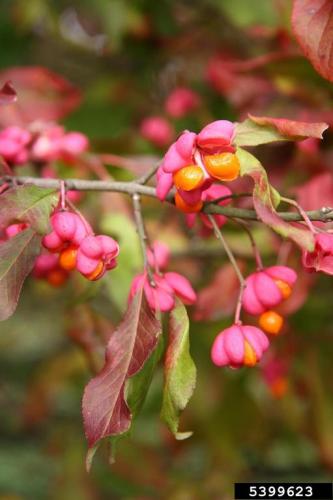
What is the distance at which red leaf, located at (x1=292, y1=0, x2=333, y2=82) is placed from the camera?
980 mm

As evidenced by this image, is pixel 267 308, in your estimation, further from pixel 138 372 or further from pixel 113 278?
pixel 113 278

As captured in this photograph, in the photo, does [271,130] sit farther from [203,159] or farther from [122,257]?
[122,257]

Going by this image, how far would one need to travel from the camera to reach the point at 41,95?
1698mm

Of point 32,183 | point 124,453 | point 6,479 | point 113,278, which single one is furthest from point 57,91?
point 6,479

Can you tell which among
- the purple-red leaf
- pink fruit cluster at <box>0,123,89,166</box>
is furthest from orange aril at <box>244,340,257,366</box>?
pink fruit cluster at <box>0,123,89,166</box>

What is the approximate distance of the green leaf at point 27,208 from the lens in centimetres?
87

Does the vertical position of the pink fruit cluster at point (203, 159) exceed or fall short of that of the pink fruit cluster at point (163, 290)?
it exceeds it

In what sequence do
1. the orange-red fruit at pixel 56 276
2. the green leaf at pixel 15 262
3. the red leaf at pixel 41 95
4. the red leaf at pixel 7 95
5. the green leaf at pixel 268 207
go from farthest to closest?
the red leaf at pixel 41 95, the orange-red fruit at pixel 56 276, the red leaf at pixel 7 95, the green leaf at pixel 15 262, the green leaf at pixel 268 207

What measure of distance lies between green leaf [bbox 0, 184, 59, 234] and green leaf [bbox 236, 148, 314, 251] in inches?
8.9

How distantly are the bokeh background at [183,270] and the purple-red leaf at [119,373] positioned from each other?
12.8 inches

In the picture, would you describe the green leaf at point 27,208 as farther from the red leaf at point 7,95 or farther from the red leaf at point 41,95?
the red leaf at point 41,95

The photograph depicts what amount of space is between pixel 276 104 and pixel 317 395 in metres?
0.72

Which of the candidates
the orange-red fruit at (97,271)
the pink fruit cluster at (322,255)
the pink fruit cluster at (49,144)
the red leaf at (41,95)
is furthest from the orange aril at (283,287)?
the red leaf at (41,95)

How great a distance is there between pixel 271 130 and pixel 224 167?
0.31 feet
